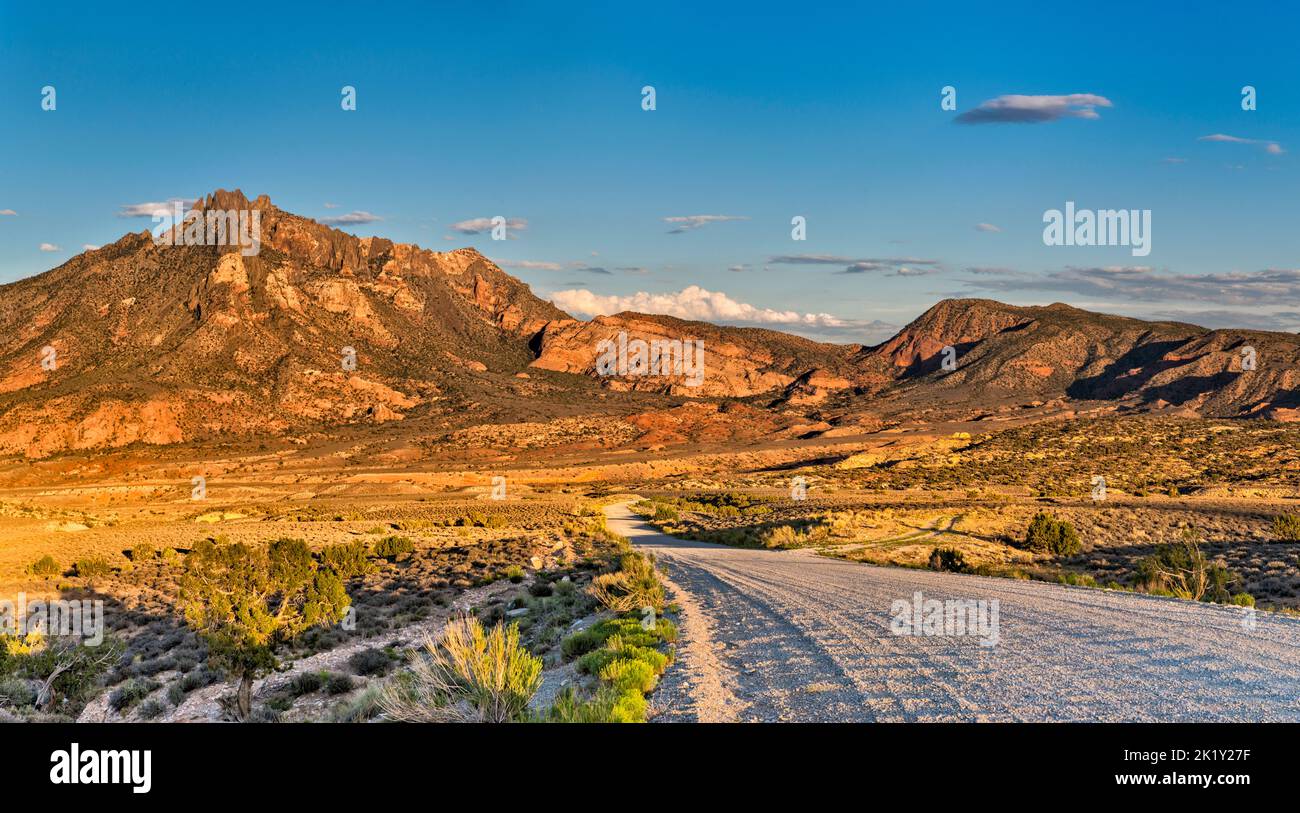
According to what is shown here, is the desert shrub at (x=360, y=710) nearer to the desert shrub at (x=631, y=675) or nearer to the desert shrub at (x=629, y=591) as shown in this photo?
the desert shrub at (x=631, y=675)

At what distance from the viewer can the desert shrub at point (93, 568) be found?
97.6 feet

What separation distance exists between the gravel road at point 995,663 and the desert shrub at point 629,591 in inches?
45.7

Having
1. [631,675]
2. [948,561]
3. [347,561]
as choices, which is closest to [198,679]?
[631,675]

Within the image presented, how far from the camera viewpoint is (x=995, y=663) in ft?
33.9

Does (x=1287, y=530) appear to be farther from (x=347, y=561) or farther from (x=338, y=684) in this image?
(x=347, y=561)

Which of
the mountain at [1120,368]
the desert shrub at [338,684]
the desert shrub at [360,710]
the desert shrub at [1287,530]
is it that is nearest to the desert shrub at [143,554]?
the desert shrub at [338,684]

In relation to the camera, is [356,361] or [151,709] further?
[356,361]

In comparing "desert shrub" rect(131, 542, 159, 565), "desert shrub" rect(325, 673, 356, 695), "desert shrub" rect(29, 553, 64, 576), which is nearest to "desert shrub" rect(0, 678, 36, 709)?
"desert shrub" rect(325, 673, 356, 695)

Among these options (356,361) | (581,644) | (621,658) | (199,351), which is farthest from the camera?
(356,361)

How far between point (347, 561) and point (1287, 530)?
39958 millimetres

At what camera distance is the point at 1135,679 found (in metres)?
9.14

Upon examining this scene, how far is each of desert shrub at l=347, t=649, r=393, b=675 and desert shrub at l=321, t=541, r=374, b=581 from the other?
40.0ft
